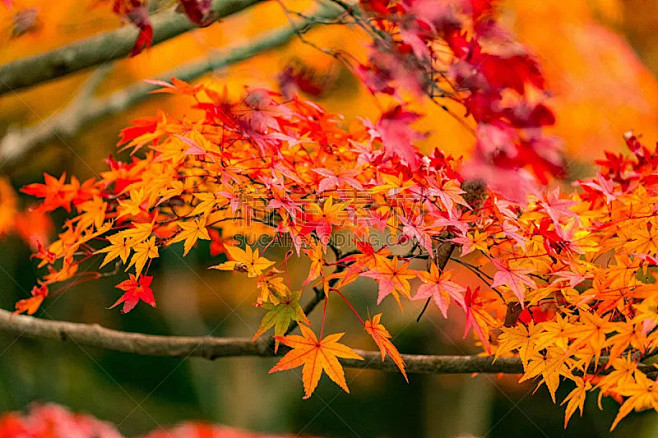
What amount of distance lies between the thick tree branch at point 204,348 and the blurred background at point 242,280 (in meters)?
1.62

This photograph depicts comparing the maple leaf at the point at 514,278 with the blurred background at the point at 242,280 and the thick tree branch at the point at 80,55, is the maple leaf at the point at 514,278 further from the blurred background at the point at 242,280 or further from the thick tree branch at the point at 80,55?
the blurred background at the point at 242,280

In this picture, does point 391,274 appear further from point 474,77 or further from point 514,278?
point 474,77

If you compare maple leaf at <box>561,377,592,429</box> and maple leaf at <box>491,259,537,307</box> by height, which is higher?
maple leaf at <box>491,259,537,307</box>

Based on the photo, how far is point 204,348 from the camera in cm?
135

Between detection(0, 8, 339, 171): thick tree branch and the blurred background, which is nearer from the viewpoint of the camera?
detection(0, 8, 339, 171): thick tree branch

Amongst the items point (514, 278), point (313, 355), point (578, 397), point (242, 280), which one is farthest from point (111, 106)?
point (578, 397)

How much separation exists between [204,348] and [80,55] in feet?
2.62

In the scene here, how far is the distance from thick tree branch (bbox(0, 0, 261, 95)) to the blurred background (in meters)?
1.34

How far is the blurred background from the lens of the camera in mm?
3055

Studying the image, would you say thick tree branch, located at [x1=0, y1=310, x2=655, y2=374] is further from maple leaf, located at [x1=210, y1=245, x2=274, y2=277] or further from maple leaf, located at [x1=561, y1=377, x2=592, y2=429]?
maple leaf, located at [x1=210, y1=245, x2=274, y2=277]

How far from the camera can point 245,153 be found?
49.1 inches

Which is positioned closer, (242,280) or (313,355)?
(313,355)

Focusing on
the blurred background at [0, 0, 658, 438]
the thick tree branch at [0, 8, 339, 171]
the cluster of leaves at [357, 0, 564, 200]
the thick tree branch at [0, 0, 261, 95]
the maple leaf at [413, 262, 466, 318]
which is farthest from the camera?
the blurred background at [0, 0, 658, 438]

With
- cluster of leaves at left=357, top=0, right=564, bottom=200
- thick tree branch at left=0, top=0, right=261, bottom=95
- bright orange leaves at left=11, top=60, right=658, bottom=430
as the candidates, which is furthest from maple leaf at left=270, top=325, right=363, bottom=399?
thick tree branch at left=0, top=0, right=261, bottom=95
